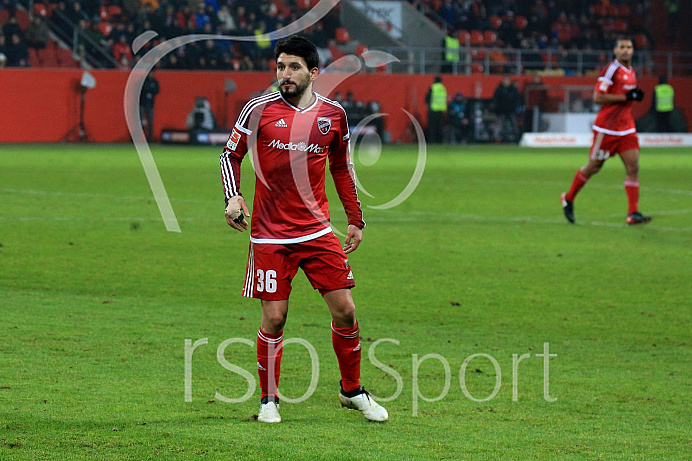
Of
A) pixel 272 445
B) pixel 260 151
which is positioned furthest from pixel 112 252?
pixel 272 445

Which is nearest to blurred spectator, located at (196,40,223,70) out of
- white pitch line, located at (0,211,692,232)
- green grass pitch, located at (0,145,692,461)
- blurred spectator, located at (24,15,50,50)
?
blurred spectator, located at (24,15,50,50)

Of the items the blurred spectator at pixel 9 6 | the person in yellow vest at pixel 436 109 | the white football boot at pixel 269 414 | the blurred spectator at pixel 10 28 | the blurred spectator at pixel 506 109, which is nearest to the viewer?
the white football boot at pixel 269 414

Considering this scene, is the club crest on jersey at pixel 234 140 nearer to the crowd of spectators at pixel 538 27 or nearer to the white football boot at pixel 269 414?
the white football boot at pixel 269 414

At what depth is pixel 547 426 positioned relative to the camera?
529cm

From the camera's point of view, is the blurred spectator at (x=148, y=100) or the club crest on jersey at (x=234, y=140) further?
the blurred spectator at (x=148, y=100)

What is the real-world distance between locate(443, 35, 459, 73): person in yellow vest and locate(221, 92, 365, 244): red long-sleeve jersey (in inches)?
1340

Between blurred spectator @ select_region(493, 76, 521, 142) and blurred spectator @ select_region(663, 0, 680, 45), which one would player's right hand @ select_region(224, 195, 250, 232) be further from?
blurred spectator @ select_region(663, 0, 680, 45)

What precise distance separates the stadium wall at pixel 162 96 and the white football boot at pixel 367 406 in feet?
98.3

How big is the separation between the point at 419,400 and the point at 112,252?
6328 millimetres

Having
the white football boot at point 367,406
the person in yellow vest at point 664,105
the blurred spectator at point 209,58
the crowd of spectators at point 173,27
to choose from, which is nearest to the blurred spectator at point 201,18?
the crowd of spectators at point 173,27

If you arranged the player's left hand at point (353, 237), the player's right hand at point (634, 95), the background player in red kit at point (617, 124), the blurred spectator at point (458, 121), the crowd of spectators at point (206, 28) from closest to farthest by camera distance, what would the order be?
the player's left hand at point (353, 237) → the player's right hand at point (634, 95) → the background player in red kit at point (617, 124) → the crowd of spectators at point (206, 28) → the blurred spectator at point (458, 121)

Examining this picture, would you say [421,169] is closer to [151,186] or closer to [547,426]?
[151,186]

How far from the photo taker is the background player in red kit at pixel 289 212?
545cm

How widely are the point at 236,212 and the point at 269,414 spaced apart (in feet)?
3.51
